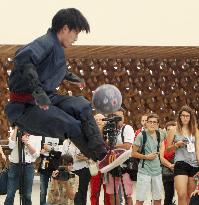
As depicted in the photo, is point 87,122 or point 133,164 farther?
point 133,164

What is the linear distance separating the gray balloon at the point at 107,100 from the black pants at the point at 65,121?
5.7 inches

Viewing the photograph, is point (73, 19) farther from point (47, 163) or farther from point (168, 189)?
point (168, 189)

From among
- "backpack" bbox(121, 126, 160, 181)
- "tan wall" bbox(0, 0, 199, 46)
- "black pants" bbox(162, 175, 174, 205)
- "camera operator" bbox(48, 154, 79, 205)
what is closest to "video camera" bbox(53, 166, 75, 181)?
"camera operator" bbox(48, 154, 79, 205)

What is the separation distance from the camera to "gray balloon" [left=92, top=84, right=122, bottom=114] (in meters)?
4.88

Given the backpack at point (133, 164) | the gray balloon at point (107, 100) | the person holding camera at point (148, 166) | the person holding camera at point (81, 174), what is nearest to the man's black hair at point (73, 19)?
the gray balloon at point (107, 100)

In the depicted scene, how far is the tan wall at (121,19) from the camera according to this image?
14.4 m

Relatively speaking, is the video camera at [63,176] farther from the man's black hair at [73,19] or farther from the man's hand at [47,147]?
the man's black hair at [73,19]

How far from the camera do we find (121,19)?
14656 millimetres

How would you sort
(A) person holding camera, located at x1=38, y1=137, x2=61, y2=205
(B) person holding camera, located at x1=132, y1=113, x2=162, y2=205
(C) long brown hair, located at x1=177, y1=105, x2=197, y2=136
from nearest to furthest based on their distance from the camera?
(C) long brown hair, located at x1=177, y1=105, x2=197, y2=136, (B) person holding camera, located at x1=132, y1=113, x2=162, y2=205, (A) person holding camera, located at x1=38, y1=137, x2=61, y2=205

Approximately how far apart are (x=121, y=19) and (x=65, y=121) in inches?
392

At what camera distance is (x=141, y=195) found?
8.80 metres

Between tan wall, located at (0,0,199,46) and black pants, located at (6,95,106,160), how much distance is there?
9352 millimetres

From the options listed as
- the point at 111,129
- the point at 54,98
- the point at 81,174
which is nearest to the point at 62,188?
the point at 81,174

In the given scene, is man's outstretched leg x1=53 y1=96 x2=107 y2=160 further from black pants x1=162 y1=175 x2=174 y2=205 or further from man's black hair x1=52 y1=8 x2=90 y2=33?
black pants x1=162 y1=175 x2=174 y2=205
